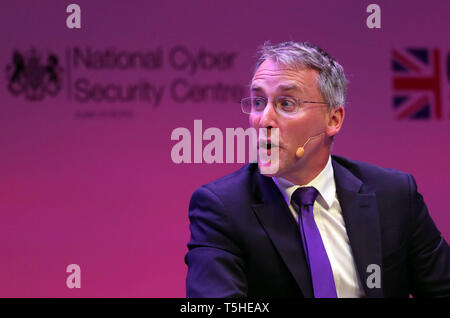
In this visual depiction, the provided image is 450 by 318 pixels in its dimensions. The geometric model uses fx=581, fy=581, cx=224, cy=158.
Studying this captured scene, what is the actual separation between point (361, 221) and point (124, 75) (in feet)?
7.19

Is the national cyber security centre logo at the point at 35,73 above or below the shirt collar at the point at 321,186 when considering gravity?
above

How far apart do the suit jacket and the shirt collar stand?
26mm

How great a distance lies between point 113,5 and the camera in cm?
386

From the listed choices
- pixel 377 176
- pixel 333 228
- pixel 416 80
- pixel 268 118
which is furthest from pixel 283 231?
pixel 416 80

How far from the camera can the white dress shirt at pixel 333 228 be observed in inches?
79.7

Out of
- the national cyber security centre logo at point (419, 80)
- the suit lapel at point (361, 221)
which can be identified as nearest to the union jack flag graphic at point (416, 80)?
the national cyber security centre logo at point (419, 80)

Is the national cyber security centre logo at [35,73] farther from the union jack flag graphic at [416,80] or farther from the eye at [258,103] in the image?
the union jack flag graphic at [416,80]

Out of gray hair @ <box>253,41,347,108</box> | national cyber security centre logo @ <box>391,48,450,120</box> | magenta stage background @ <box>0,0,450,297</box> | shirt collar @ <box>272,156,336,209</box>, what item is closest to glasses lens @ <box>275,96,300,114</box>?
gray hair @ <box>253,41,347,108</box>

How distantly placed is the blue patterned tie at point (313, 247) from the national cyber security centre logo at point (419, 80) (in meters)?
2.09

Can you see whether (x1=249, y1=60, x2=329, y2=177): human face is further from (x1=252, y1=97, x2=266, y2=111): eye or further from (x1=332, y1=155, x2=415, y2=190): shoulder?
(x1=332, y1=155, x2=415, y2=190): shoulder

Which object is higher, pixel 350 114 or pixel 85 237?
pixel 350 114
